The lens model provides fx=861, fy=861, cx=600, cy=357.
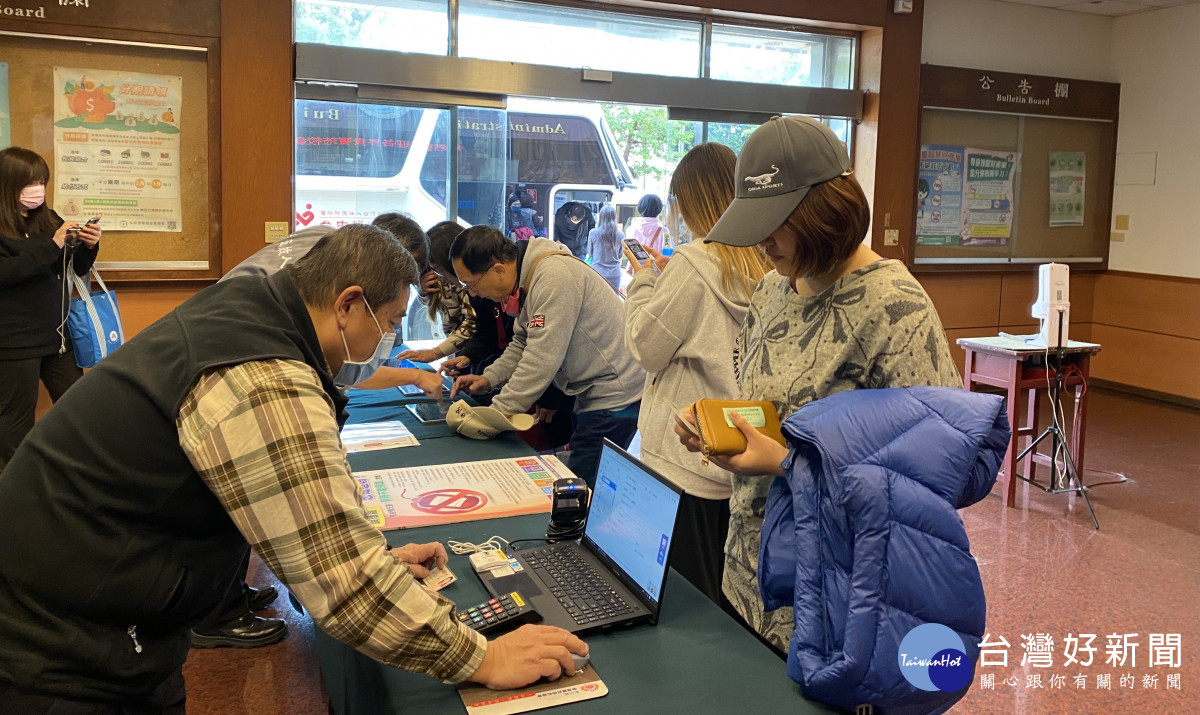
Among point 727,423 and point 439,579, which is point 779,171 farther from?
point 439,579

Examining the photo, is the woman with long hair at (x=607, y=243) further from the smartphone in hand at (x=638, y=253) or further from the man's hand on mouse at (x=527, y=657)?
the man's hand on mouse at (x=527, y=657)

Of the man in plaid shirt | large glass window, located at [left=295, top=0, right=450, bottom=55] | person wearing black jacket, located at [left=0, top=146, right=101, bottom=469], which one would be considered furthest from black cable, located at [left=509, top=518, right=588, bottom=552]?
large glass window, located at [left=295, top=0, right=450, bottom=55]

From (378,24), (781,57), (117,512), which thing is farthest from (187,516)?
(781,57)

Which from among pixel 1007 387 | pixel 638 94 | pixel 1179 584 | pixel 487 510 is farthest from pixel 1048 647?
pixel 638 94

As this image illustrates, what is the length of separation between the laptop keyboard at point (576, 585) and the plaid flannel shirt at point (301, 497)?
34 cm

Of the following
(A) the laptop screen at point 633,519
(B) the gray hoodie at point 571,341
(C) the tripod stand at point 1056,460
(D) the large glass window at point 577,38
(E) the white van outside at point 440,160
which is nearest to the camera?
(A) the laptop screen at point 633,519

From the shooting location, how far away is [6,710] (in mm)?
1082

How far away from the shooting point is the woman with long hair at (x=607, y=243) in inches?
230

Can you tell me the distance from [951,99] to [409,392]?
199 inches

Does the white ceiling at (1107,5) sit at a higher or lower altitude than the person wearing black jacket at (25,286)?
higher

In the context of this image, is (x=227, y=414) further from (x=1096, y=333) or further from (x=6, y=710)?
(x=1096, y=333)

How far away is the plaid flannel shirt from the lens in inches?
39.3

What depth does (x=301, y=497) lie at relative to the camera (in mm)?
1016

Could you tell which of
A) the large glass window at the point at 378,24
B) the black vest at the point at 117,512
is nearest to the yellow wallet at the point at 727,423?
the black vest at the point at 117,512
